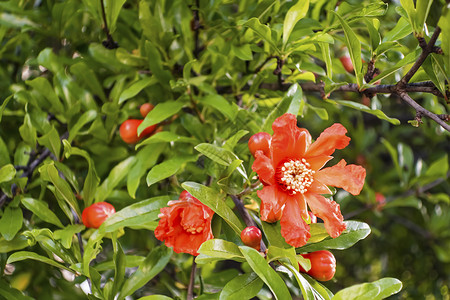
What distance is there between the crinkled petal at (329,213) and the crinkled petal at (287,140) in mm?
90

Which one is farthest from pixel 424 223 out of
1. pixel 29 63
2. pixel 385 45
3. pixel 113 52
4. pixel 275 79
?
pixel 29 63

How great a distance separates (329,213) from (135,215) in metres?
0.38

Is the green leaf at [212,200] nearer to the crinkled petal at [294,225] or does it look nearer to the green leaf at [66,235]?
the crinkled petal at [294,225]

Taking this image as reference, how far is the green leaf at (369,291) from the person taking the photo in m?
0.71

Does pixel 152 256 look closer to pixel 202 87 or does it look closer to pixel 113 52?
pixel 202 87

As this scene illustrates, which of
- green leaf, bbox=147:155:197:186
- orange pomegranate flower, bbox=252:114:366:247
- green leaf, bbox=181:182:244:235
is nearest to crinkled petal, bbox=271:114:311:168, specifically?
orange pomegranate flower, bbox=252:114:366:247

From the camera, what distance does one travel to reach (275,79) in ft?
3.75

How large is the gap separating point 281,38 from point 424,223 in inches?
65.5

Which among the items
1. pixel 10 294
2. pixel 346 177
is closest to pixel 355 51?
pixel 346 177

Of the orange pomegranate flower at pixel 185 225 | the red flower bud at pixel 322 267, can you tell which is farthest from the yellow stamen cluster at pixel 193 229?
the red flower bud at pixel 322 267

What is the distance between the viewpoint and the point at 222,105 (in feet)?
3.26

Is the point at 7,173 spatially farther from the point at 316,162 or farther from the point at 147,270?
the point at 316,162

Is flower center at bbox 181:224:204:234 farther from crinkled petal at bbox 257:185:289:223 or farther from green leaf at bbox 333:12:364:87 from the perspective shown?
green leaf at bbox 333:12:364:87

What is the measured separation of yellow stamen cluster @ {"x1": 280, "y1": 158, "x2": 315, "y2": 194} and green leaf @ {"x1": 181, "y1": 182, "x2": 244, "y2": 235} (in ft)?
0.38
